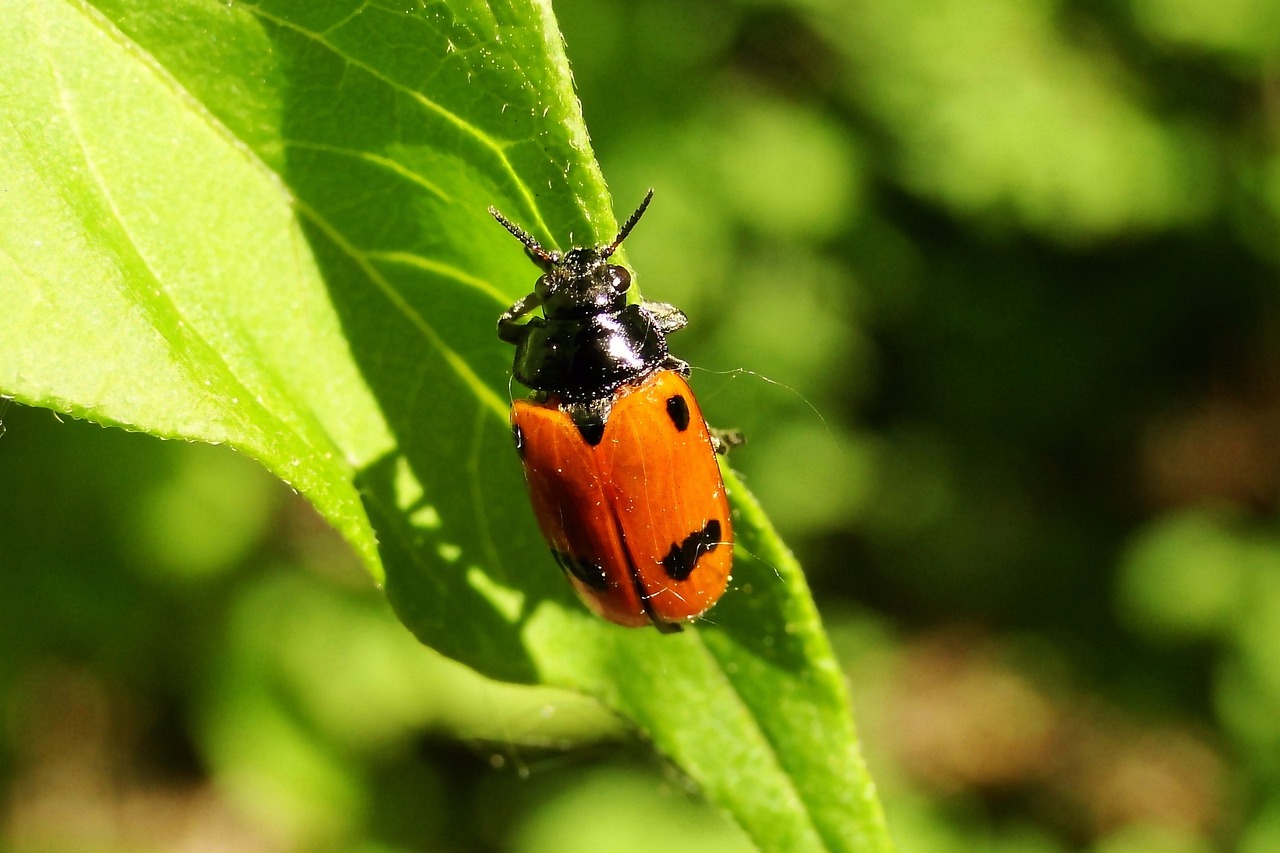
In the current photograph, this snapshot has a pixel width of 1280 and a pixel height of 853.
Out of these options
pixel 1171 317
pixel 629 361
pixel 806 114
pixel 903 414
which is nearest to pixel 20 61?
pixel 629 361

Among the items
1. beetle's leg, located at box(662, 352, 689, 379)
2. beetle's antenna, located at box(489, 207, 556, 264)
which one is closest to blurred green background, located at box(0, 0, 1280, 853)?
beetle's leg, located at box(662, 352, 689, 379)

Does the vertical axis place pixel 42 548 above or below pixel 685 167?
below

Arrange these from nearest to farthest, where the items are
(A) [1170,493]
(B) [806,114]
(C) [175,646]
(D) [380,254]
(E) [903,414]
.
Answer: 1. (D) [380,254]
2. (C) [175,646]
3. (B) [806,114]
4. (E) [903,414]
5. (A) [1170,493]

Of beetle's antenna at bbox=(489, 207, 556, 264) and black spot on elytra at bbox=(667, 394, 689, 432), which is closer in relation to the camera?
beetle's antenna at bbox=(489, 207, 556, 264)

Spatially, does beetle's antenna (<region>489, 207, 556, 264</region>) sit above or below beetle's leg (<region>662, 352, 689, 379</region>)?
below

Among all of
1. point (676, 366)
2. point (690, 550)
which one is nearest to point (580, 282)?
point (676, 366)

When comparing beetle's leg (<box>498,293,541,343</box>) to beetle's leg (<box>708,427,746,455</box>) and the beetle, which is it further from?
beetle's leg (<box>708,427,746,455</box>)

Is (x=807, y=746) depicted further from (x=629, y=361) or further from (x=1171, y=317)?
(x=1171, y=317)
